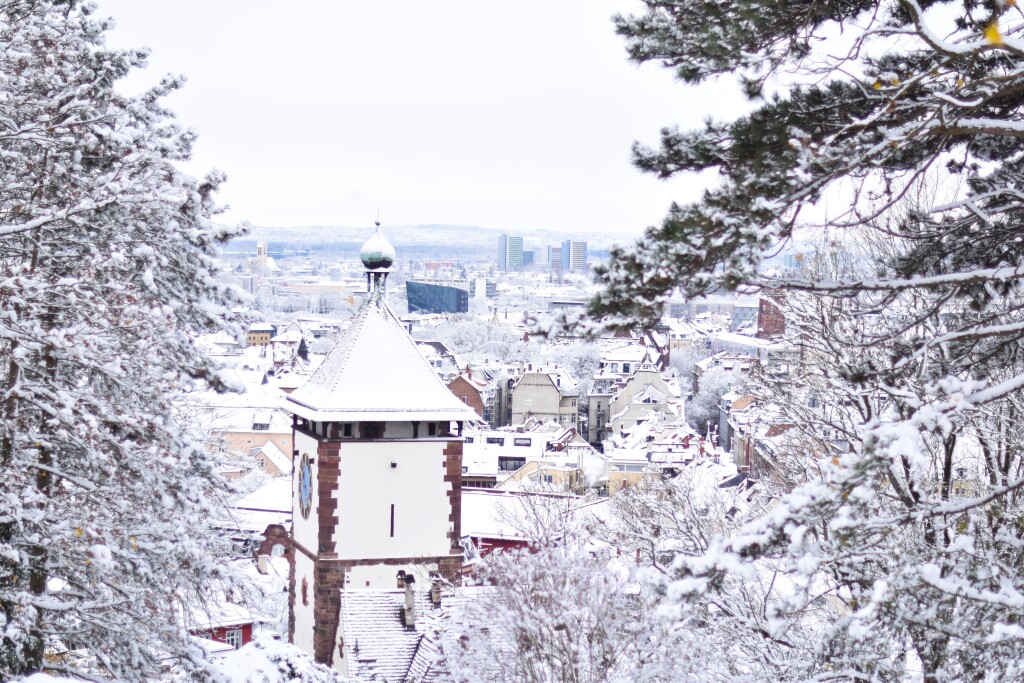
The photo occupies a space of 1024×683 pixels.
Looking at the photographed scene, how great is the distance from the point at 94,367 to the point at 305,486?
13.2 m

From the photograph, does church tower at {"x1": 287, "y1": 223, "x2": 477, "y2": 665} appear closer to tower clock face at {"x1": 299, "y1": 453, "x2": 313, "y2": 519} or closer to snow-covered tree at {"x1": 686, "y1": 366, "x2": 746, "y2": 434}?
tower clock face at {"x1": 299, "y1": 453, "x2": 313, "y2": 519}

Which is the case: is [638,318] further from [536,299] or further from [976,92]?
[536,299]

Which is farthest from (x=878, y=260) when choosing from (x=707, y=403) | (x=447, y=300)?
(x=447, y=300)

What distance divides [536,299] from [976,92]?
609 feet

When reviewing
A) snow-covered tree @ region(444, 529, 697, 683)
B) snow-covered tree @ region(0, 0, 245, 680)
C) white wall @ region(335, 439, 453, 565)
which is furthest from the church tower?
snow-covered tree @ region(0, 0, 245, 680)

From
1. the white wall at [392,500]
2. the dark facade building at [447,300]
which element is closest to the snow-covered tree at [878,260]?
the white wall at [392,500]

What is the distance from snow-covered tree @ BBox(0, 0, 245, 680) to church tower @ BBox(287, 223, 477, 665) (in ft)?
35.0

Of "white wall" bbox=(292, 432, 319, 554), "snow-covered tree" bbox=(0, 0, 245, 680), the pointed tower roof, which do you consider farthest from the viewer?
"white wall" bbox=(292, 432, 319, 554)

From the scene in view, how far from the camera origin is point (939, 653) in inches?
344

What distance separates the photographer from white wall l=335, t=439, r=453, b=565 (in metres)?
20.7

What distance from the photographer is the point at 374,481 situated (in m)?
20.9

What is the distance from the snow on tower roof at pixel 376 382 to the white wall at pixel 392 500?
573 mm

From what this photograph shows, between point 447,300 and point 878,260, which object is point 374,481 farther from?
point 447,300

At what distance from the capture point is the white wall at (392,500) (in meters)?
20.7
